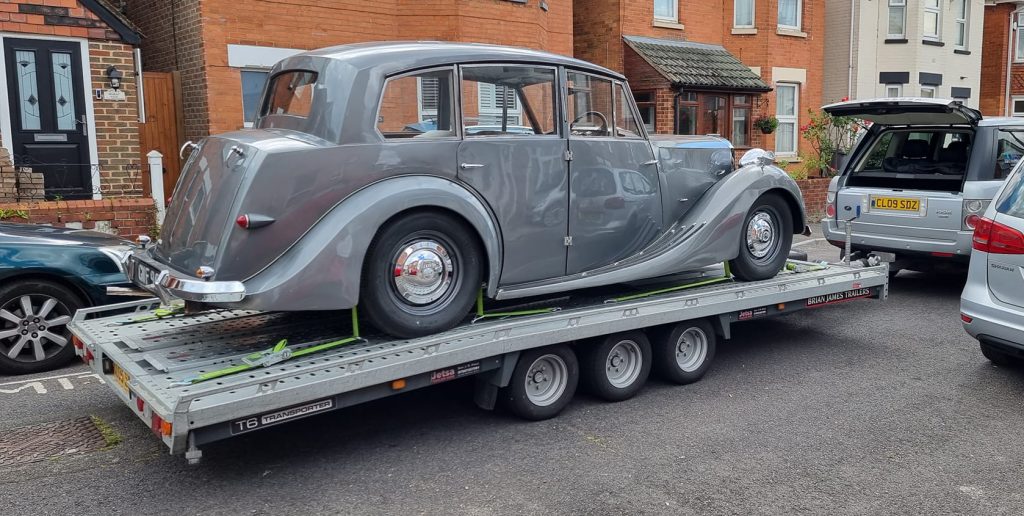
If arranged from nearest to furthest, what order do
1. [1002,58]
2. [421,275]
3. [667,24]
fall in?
1. [421,275]
2. [667,24]
3. [1002,58]

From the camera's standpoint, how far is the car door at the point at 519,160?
5.22 meters

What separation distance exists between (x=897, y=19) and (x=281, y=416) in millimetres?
22703

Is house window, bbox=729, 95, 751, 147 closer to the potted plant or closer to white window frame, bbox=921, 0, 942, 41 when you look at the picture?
the potted plant

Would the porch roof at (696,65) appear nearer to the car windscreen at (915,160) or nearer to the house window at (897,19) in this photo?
the house window at (897,19)

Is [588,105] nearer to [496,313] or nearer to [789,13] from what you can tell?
[496,313]

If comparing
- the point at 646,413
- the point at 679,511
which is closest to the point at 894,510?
the point at 679,511

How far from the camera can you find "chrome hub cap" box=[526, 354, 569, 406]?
5262 mm

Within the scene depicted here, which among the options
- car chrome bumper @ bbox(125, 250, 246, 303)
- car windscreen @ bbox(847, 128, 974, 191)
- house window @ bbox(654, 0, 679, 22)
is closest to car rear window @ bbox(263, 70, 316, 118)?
car chrome bumper @ bbox(125, 250, 246, 303)

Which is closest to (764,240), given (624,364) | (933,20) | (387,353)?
(624,364)

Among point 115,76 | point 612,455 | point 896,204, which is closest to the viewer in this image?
point 612,455

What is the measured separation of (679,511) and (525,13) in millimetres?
11226

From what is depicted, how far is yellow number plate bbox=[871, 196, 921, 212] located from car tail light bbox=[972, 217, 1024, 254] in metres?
2.65

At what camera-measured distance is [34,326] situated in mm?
6352

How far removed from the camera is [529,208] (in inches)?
211
